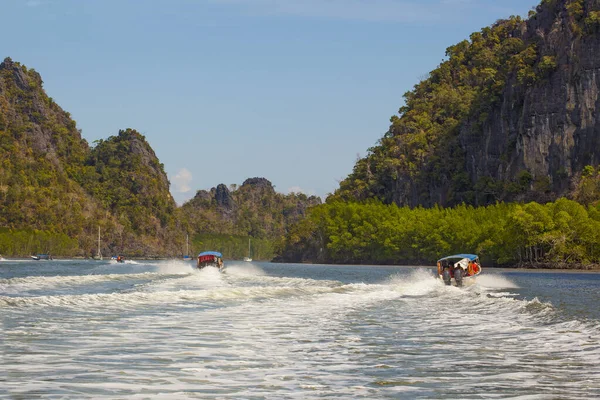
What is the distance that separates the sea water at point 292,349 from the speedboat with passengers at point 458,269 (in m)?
19.8

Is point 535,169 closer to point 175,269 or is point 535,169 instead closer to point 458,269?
point 175,269

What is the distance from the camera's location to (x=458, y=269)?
6506cm

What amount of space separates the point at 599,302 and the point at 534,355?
25559 mm

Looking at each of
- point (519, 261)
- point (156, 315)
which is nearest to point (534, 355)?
point (156, 315)

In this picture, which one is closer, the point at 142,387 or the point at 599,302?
the point at 142,387

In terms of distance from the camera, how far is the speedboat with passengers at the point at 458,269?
212ft

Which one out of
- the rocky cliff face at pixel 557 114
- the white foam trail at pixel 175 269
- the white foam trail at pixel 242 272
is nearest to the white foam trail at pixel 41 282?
the white foam trail at pixel 242 272

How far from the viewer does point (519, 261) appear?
135750 mm

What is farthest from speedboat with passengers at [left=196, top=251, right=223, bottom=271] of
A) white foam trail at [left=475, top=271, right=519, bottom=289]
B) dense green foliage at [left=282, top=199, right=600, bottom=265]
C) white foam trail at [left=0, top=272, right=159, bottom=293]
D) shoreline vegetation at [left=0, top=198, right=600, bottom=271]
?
dense green foliage at [left=282, top=199, right=600, bottom=265]

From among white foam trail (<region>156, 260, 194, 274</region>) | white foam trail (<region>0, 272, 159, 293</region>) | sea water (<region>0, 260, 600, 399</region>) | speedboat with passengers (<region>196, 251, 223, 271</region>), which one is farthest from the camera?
white foam trail (<region>156, 260, 194, 274</region>)

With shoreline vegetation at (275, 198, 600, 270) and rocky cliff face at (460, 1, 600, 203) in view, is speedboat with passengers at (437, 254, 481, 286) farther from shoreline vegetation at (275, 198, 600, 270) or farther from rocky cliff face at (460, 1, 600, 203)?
rocky cliff face at (460, 1, 600, 203)

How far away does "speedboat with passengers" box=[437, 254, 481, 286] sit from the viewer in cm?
6469

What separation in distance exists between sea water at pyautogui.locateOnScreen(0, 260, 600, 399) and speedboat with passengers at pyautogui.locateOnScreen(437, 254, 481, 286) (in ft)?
65.0

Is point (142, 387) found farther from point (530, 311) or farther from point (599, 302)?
point (599, 302)
